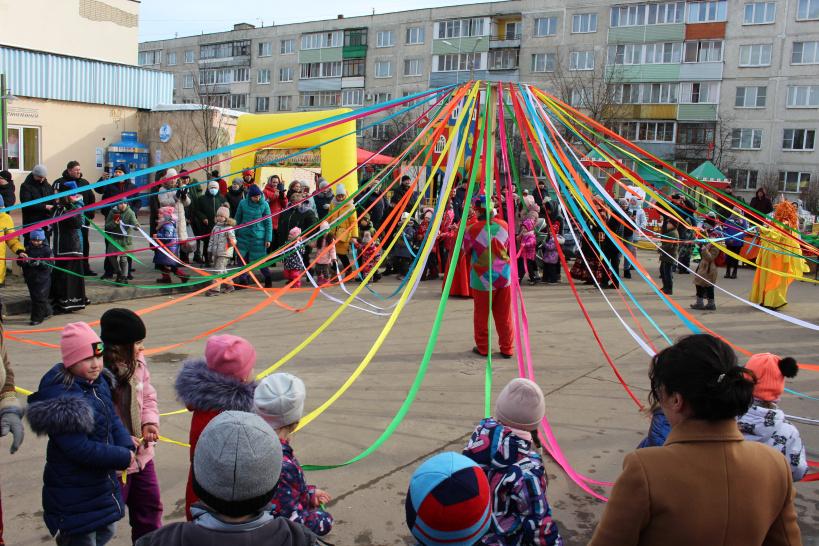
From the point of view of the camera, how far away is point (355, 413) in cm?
556

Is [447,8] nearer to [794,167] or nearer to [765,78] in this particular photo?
[765,78]

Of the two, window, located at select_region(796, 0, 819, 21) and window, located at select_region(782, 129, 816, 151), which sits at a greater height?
window, located at select_region(796, 0, 819, 21)

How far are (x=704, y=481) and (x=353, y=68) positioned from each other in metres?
54.9

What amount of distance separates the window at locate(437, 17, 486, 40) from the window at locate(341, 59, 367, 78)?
22.9 feet

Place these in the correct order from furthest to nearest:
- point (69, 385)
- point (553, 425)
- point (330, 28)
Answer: point (330, 28), point (553, 425), point (69, 385)

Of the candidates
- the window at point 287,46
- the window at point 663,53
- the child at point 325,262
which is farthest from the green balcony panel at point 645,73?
the child at point 325,262

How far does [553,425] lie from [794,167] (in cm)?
4063

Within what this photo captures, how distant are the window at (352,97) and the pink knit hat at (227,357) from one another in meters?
52.2

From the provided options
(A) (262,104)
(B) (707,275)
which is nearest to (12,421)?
(B) (707,275)

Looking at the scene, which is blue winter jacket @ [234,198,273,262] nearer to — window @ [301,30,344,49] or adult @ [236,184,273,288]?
adult @ [236,184,273,288]

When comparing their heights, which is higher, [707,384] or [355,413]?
[707,384]

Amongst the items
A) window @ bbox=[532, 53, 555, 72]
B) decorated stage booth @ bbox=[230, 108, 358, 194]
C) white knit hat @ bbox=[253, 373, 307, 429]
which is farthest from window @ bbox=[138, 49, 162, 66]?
white knit hat @ bbox=[253, 373, 307, 429]

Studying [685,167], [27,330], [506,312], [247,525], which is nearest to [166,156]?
[27,330]

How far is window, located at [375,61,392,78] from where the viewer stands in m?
52.2
